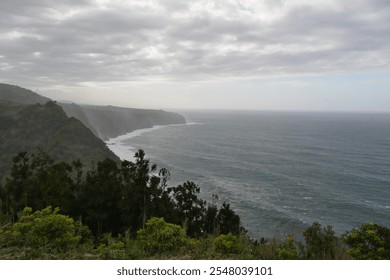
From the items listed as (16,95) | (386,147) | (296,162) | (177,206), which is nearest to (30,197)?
(177,206)

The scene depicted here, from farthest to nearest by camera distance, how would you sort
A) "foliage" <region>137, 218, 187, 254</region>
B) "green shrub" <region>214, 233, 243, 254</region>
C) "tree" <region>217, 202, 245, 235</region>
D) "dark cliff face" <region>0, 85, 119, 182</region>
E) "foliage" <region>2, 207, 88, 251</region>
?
1. "dark cliff face" <region>0, 85, 119, 182</region>
2. "tree" <region>217, 202, 245, 235</region>
3. "foliage" <region>137, 218, 187, 254</region>
4. "green shrub" <region>214, 233, 243, 254</region>
5. "foliage" <region>2, 207, 88, 251</region>

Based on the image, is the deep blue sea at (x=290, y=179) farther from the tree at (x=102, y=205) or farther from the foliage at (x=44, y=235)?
the foliage at (x=44, y=235)

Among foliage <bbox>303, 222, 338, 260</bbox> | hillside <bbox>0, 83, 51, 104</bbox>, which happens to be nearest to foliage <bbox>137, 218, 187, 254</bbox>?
foliage <bbox>303, 222, 338, 260</bbox>

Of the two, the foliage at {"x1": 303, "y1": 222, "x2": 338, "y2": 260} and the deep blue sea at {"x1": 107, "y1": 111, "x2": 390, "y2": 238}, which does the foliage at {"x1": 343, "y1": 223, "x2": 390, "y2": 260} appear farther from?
the deep blue sea at {"x1": 107, "y1": 111, "x2": 390, "y2": 238}

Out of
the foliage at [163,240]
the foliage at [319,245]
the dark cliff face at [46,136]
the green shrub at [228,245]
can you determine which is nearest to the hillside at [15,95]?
the dark cliff face at [46,136]

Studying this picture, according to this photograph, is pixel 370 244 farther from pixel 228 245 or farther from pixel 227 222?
pixel 227 222

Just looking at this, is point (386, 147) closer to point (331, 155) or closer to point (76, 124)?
point (331, 155)

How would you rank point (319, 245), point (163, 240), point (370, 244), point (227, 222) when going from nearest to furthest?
point (370, 244) → point (163, 240) → point (319, 245) → point (227, 222)

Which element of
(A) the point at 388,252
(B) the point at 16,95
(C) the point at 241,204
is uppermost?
(B) the point at 16,95

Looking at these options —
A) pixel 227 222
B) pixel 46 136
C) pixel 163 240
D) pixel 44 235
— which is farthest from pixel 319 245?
pixel 46 136
